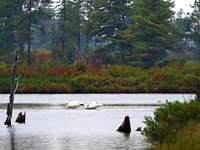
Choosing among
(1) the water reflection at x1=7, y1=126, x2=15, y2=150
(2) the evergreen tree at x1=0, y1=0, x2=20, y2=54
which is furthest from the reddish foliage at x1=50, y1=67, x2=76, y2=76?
(1) the water reflection at x1=7, y1=126, x2=15, y2=150

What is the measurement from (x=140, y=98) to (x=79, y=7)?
179 feet

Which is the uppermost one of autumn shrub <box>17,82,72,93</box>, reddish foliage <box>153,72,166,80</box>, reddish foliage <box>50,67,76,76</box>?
reddish foliage <box>50,67,76,76</box>

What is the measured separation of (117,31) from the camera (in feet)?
344

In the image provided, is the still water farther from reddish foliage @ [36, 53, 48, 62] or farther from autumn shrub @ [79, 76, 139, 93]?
reddish foliage @ [36, 53, 48, 62]

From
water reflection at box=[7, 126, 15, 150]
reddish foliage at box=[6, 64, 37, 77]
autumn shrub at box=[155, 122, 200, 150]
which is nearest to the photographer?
autumn shrub at box=[155, 122, 200, 150]

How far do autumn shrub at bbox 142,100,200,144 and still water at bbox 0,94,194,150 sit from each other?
1351mm

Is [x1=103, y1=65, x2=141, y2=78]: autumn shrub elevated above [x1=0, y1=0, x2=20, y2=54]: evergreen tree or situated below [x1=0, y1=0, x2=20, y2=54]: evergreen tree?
below

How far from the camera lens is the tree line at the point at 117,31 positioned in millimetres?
97938

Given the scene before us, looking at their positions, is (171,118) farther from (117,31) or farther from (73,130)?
(117,31)

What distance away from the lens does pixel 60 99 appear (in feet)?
217

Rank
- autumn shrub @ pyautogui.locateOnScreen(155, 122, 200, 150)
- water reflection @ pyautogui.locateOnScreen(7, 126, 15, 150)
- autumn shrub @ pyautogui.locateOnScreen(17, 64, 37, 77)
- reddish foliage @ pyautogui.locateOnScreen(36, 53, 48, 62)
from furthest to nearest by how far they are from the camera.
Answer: reddish foliage @ pyautogui.locateOnScreen(36, 53, 48, 62), autumn shrub @ pyautogui.locateOnScreen(17, 64, 37, 77), water reflection @ pyautogui.locateOnScreen(7, 126, 15, 150), autumn shrub @ pyautogui.locateOnScreen(155, 122, 200, 150)

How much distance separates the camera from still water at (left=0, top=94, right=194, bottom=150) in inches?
1235

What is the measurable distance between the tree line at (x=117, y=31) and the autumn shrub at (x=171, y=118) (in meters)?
65.2

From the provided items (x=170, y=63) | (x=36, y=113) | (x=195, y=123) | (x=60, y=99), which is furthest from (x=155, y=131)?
(x=170, y=63)
